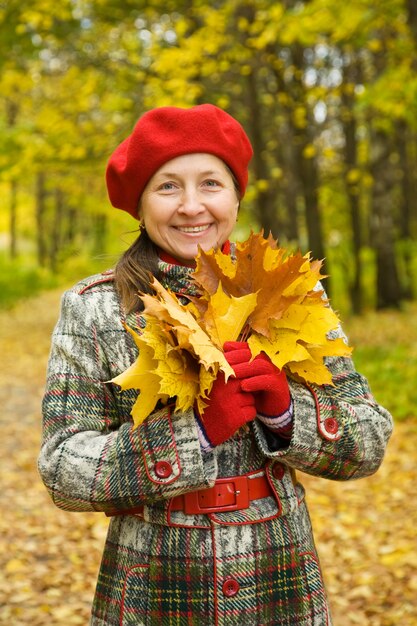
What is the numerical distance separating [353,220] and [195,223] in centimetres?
1443

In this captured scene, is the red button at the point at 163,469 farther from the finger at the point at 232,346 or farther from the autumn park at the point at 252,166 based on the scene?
the autumn park at the point at 252,166

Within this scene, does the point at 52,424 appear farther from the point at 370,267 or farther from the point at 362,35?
the point at 370,267

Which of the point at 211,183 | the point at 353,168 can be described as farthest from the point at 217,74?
the point at 211,183

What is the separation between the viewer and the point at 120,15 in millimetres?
11305

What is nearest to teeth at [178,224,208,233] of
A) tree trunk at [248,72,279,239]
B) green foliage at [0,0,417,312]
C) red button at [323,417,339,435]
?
red button at [323,417,339,435]

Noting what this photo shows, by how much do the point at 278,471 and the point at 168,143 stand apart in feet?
2.84

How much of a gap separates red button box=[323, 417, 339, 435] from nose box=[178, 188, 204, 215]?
610mm

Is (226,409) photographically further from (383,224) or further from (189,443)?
(383,224)

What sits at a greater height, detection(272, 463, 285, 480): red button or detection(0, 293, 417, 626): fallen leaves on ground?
detection(272, 463, 285, 480): red button

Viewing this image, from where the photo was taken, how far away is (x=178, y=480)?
1.67 m

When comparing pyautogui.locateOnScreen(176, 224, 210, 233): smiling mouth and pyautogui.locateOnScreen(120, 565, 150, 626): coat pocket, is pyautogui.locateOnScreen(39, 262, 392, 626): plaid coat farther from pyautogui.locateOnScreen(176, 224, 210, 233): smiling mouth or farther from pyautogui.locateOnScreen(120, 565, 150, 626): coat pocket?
pyautogui.locateOnScreen(176, 224, 210, 233): smiling mouth

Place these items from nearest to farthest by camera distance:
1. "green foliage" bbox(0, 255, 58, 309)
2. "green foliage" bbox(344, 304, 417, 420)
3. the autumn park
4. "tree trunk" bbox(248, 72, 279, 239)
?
the autumn park
"green foliage" bbox(344, 304, 417, 420)
"tree trunk" bbox(248, 72, 279, 239)
"green foliage" bbox(0, 255, 58, 309)

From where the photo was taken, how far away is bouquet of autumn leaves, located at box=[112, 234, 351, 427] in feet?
5.17

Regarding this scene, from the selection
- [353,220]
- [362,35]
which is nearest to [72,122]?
[362,35]
